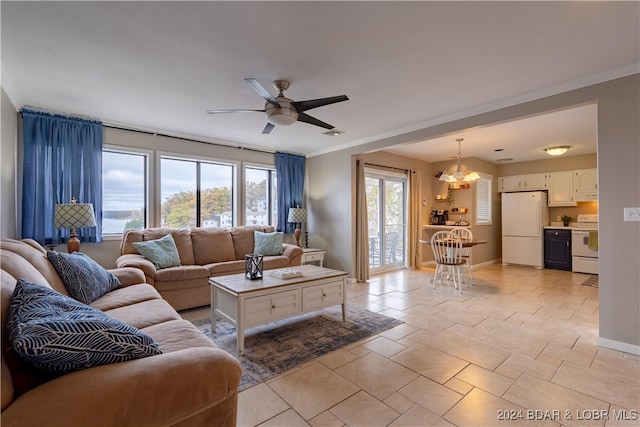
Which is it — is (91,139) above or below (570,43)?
below

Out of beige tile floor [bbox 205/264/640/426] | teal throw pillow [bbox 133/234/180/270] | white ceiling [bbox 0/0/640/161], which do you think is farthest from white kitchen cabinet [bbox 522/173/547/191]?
teal throw pillow [bbox 133/234/180/270]

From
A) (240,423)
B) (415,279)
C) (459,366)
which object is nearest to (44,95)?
(240,423)

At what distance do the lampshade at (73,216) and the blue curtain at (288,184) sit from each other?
2987mm

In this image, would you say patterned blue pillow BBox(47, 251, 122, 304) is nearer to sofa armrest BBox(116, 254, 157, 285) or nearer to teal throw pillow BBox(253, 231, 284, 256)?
sofa armrest BBox(116, 254, 157, 285)

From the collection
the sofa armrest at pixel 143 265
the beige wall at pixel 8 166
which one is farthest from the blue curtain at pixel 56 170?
the sofa armrest at pixel 143 265

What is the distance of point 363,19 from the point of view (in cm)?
189

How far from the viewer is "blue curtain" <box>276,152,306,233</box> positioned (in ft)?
18.6

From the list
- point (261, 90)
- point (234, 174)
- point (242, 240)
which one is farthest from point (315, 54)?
point (234, 174)

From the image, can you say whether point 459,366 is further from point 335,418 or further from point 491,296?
point 491,296

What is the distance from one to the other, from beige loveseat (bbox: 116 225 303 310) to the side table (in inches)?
18.5

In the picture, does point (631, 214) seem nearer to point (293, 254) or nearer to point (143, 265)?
point (293, 254)

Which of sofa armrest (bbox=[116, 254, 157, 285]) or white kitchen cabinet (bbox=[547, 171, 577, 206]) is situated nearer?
sofa armrest (bbox=[116, 254, 157, 285])

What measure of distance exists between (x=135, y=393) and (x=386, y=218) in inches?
222

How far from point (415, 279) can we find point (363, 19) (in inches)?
179
